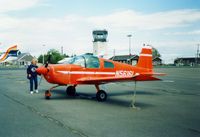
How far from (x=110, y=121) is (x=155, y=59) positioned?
447ft

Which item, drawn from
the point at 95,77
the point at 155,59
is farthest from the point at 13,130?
the point at 155,59

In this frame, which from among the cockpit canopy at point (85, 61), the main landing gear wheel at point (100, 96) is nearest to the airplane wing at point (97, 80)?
the main landing gear wheel at point (100, 96)

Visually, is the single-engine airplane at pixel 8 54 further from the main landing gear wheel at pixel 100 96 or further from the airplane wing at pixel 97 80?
the main landing gear wheel at pixel 100 96

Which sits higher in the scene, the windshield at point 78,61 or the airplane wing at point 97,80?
the windshield at point 78,61

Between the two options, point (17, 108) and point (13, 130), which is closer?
point (13, 130)

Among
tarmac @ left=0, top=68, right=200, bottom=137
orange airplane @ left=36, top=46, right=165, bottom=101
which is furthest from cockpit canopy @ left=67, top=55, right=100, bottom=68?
tarmac @ left=0, top=68, right=200, bottom=137

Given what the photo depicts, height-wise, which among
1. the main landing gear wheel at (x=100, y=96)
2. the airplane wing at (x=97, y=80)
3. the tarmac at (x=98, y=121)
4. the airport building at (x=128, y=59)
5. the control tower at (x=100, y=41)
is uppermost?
the control tower at (x=100, y=41)

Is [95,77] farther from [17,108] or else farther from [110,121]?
[110,121]

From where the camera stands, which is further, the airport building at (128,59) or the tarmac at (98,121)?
the airport building at (128,59)

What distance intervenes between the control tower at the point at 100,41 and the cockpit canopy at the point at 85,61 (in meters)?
55.4

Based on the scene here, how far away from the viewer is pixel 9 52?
69.4 metres

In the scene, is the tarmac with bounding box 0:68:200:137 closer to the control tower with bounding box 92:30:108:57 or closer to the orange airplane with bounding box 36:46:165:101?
the orange airplane with bounding box 36:46:165:101

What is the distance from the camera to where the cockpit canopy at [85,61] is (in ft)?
42.8

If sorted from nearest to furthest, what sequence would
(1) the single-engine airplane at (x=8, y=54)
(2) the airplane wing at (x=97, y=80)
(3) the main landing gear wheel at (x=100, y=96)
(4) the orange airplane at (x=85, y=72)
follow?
(2) the airplane wing at (x=97, y=80) < (4) the orange airplane at (x=85, y=72) < (3) the main landing gear wheel at (x=100, y=96) < (1) the single-engine airplane at (x=8, y=54)
